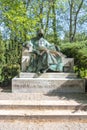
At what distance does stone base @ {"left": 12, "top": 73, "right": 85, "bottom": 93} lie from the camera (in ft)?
24.4

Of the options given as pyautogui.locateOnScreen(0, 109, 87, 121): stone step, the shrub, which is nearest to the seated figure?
the shrub

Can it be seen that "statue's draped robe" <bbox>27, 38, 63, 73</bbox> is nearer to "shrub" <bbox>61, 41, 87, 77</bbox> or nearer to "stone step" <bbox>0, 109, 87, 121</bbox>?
"shrub" <bbox>61, 41, 87, 77</bbox>

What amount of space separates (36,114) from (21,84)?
2.43 meters

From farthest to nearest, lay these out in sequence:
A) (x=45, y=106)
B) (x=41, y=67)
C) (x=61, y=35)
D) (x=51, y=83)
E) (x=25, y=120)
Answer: (x=61, y=35) → (x=41, y=67) → (x=51, y=83) → (x=45, y=106) → (x=25, y=120)

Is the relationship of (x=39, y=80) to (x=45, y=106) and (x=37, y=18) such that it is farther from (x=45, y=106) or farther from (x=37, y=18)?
(x=37, y=18)

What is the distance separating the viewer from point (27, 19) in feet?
46.0

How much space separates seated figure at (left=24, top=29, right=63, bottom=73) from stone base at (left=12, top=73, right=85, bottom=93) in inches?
23.0

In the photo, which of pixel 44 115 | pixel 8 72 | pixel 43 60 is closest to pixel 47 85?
pixel 43 60

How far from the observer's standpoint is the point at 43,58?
7891 millimetres

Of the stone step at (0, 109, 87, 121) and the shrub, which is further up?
the shrub

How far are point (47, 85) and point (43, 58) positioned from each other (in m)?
1.02

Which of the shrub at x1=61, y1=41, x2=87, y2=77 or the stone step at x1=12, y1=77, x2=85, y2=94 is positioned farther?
the shrub at x1=61, y1=41, x2=87, y2=77

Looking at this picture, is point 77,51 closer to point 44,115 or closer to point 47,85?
point 47,85

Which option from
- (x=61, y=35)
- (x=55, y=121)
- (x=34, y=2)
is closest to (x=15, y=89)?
(x=55, y=121)
